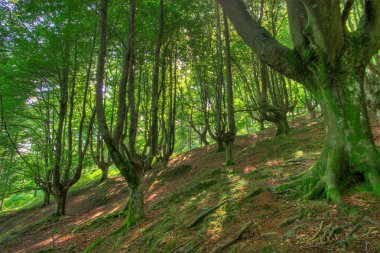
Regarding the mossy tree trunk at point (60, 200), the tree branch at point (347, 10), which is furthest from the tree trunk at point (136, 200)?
the mossy tree trunk at point (60, 200)

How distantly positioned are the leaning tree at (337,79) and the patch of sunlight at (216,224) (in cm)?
154

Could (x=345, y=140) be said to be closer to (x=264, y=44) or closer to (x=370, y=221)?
(x=370, y=221)

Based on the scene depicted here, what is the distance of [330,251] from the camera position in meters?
2.81

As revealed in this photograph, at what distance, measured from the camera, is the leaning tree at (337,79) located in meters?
3.94

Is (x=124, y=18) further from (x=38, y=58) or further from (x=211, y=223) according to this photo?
(x=211, y=223)

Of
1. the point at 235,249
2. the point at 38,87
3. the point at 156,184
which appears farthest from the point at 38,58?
the point at 235,249

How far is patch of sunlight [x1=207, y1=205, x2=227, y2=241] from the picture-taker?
14.0 feet

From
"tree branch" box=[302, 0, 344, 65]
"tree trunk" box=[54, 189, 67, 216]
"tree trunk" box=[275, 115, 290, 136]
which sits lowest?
"tree trunk" box=[54, 189, 67, 216]

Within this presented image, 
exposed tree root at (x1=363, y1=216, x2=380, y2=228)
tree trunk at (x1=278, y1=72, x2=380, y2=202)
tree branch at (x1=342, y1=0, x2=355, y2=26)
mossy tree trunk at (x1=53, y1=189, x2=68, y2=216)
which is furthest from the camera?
mossy tree trunk at (x1=53, y1=189, x2=68, y2=216)

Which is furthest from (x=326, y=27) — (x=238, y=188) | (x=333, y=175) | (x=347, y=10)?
(x=238, y=188)

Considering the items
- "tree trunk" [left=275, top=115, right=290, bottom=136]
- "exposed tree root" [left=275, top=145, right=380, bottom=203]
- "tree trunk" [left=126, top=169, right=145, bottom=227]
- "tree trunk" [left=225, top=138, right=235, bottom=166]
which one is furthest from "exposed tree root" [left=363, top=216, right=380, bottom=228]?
"tree trunk" [left=275, top=115, right=290, bottom=136]

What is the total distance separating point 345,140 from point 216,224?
8.78ft

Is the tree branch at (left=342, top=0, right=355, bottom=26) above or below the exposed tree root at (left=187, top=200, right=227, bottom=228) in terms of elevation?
above

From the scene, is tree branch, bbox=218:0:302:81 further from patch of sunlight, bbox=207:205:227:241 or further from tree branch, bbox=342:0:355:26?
patch of sunlight, bbox=207:205:227:241
